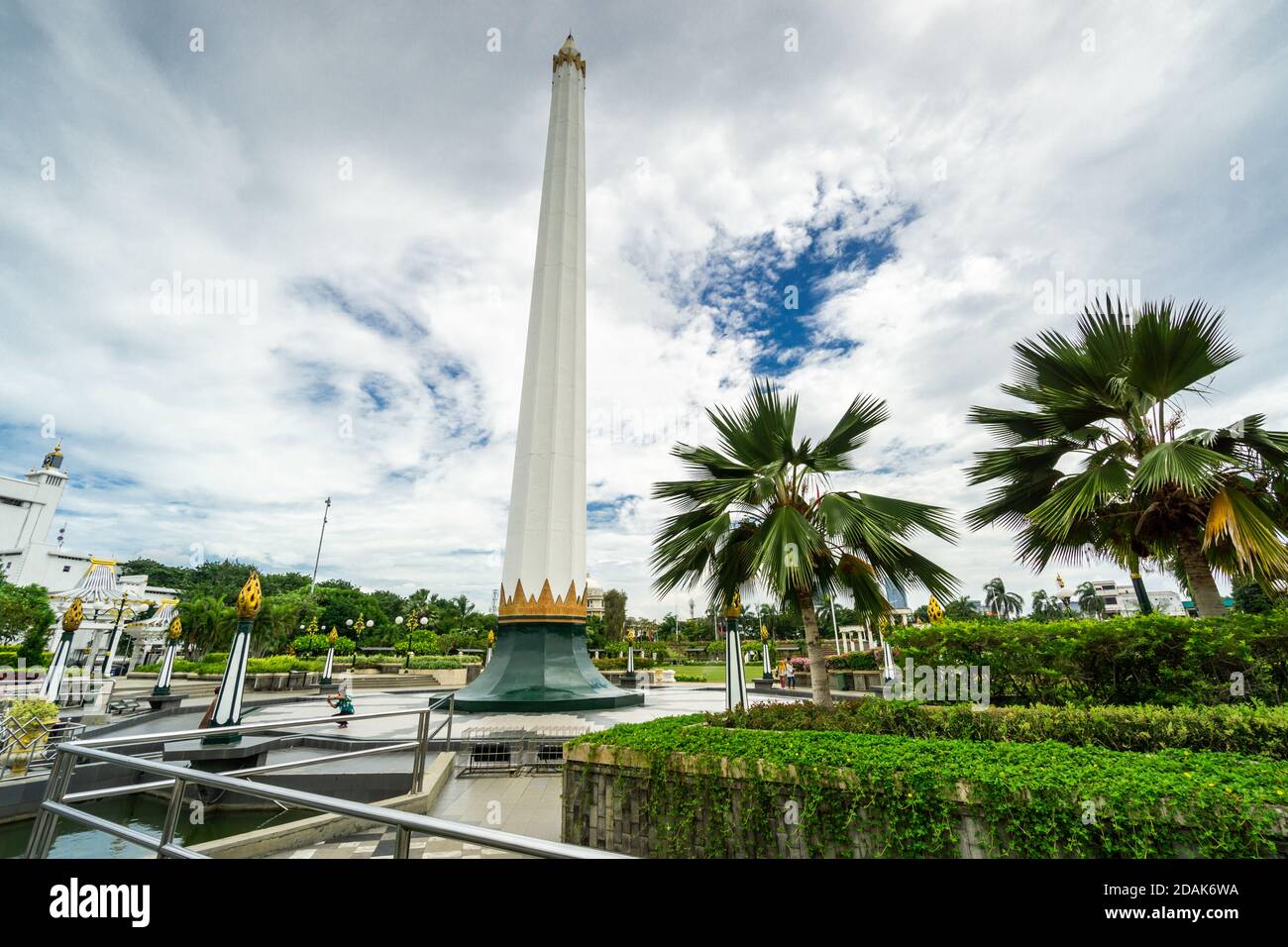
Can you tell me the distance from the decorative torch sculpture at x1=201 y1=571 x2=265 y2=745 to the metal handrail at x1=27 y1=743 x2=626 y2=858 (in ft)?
14.8

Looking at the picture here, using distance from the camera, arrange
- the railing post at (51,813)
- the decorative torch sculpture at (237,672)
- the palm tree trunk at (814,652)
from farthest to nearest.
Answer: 1. the decorative torch sculpture at (237,672)
2. the palm tree trunk at (814,652)
3. the railing post at (51,813)

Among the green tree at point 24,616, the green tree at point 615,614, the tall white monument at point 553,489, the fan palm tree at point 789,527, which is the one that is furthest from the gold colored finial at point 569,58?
the green tree at point 615,614

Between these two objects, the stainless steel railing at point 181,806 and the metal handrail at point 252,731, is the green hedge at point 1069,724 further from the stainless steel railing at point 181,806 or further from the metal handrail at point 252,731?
the stainless steel railing at point 181,806

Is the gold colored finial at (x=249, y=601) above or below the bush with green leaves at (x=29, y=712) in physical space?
above

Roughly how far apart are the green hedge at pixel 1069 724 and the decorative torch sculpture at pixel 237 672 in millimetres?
6424

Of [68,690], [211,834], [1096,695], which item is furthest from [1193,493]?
[68,690]

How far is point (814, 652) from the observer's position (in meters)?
7.05

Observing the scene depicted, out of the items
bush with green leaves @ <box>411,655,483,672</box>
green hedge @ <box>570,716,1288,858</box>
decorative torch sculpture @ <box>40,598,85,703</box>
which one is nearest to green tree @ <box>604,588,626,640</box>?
bush with green leaves @ <box>411,655,483,672</box>

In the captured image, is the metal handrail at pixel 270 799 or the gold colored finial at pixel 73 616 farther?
the gold colored finial at pixel 73 616

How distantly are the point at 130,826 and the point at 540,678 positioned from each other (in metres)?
Result: 6.91

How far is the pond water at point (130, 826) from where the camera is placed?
17.9ft

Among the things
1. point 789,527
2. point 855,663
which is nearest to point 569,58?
point 789,527

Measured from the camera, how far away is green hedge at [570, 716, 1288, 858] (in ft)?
9.55

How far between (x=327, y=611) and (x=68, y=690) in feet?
136
